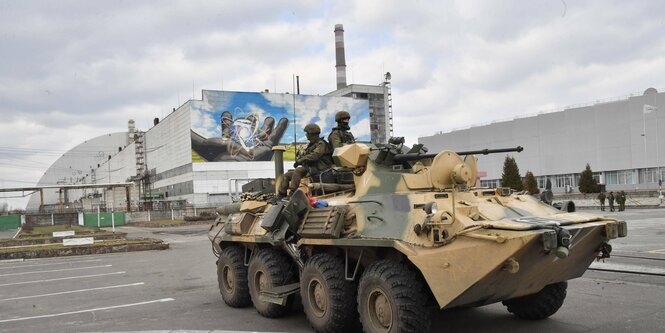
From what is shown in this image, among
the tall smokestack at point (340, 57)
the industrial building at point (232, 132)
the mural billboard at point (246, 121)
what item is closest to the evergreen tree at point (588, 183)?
the industrial building at point (232, 132)

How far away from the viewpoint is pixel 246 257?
32.0ft

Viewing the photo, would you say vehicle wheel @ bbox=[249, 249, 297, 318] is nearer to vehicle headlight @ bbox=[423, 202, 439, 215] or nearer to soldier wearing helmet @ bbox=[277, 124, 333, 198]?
soldier wearing helmet @ bbox=[277, 124, 333, 198]

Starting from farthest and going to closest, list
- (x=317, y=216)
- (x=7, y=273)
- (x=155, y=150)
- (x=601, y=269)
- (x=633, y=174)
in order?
(x=155, y=150), (x=633, y=174), (x=7, y=273), (x=601, y=269), (x=317, y=216)

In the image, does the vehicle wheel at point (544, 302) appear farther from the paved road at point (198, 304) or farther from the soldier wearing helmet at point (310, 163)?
the soldier wearing helmet at point (310, 163)

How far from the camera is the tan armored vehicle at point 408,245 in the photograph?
5.79 metres

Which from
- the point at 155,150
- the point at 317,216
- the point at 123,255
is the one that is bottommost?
the point at 123,255

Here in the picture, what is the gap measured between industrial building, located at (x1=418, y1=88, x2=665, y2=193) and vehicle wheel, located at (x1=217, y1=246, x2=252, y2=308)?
150 feet

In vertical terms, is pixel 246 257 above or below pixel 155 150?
below

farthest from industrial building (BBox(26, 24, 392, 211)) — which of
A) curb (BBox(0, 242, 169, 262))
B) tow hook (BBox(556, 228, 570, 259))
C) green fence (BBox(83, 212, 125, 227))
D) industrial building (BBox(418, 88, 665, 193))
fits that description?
tow hook (BBox(556, 228, 570, 259))

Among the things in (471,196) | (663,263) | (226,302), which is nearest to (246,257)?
(226,302)

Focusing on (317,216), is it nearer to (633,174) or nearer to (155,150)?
(633,174)

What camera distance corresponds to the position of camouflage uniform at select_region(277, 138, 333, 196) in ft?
29.4

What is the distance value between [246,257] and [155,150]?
71081 mm

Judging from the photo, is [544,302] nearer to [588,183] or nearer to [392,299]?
[392,299]
